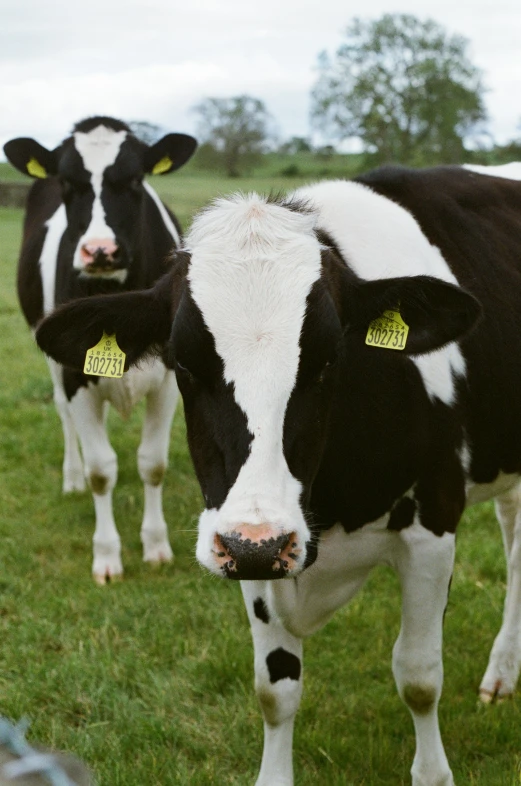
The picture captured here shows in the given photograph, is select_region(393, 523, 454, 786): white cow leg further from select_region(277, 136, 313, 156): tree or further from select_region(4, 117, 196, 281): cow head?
select_region(277, 136, 313, 156): tree

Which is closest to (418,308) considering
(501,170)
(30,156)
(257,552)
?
(257,552)

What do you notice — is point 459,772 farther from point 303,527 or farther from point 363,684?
point 303,527

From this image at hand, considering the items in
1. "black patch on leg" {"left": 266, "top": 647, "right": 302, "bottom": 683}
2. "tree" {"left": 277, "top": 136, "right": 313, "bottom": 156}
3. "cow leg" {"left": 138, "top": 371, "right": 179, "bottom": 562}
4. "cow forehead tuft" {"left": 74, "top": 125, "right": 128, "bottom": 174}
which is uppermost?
"cow forehead tuft" {"left": 74, "top": 125, "right": 128, "bottom": 174}

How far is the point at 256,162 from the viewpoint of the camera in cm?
5853

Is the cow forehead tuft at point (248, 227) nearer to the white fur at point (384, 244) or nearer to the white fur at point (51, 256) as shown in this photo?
the white fur at point (384, 244)

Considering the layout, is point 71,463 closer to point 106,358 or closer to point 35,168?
point 35,168

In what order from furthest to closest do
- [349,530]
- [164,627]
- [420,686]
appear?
[164,627] → [420,686] → [349,530]

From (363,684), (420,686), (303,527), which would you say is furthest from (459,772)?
(303,527)

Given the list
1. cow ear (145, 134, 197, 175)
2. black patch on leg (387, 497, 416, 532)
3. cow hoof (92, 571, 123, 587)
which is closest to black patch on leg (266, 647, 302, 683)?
black patch on leg (387, 497, 416, 532)

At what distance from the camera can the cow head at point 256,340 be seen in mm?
2344

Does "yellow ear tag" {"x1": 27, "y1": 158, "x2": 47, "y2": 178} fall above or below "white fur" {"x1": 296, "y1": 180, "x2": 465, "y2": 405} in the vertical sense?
below

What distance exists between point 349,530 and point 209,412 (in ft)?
2.46

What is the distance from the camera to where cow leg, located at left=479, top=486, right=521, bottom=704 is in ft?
13.3

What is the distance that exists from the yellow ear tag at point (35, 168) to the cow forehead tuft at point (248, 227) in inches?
144
